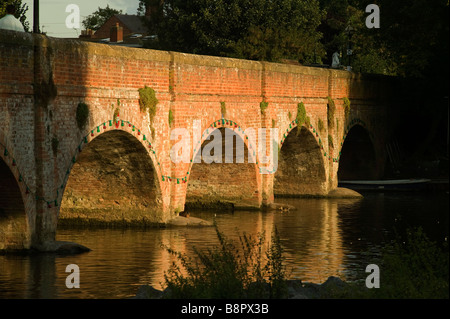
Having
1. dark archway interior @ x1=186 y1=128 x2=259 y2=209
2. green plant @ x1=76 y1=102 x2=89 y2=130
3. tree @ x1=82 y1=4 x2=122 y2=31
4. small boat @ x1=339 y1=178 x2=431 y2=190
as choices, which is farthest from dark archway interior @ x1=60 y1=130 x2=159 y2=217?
tree @ x1=82 y1=4 x2=122 y2=31

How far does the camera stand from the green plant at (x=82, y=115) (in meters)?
19.8

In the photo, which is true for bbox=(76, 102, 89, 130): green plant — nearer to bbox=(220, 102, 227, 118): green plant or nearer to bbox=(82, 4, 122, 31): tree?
bbox=(220, 102, 227, 118): green plant

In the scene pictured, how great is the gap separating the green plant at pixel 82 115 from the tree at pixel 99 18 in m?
78.1

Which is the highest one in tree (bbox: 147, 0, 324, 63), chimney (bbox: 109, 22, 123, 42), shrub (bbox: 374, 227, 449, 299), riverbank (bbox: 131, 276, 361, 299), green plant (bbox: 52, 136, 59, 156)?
chimney (bbox: 109, 22, 123, 42)

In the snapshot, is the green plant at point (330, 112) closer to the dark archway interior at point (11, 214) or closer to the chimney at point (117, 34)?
the dark archway interior at point (11, 214)

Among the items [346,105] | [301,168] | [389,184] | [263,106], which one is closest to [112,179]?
[263,106]

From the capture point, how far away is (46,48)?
18594 millimetres

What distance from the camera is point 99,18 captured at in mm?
100125

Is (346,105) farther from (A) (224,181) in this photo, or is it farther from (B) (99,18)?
(B) (99,18)

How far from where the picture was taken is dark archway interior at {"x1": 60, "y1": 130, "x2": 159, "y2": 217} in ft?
74.0

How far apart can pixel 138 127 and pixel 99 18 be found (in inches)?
3158

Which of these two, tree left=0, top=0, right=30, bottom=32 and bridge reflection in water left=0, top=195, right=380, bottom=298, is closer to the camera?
bridge reflection in water left=0, top=195, right=380, bottom=298

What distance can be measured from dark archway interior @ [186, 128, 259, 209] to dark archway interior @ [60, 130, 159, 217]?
5037 mm

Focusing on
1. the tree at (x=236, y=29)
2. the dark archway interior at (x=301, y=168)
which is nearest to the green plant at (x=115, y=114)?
the dark archway interior at (x=301, y=168)
